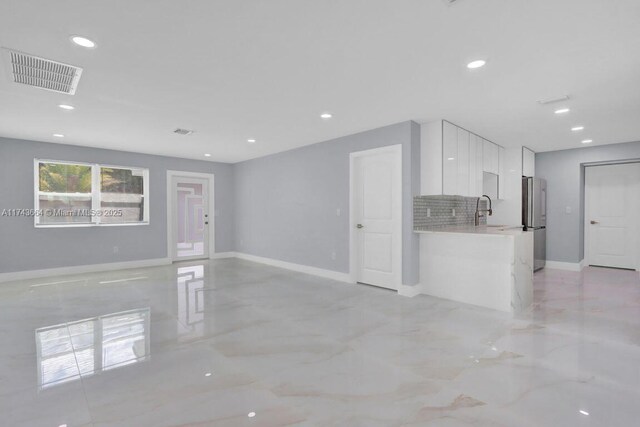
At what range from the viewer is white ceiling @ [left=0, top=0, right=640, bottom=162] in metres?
2.05

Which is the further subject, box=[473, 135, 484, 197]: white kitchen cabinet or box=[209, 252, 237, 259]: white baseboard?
box=[209, 252, 237, 259]: white baseboard

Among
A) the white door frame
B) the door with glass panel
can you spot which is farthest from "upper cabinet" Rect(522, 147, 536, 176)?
the door with glass panel

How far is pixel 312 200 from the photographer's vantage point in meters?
6.05

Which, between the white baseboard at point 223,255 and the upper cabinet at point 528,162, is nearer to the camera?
the upper cabinet at point 528,162

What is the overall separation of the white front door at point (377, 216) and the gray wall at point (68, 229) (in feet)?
14.9

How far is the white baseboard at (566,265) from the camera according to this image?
6301 millimetres

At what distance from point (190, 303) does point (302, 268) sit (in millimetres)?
2493

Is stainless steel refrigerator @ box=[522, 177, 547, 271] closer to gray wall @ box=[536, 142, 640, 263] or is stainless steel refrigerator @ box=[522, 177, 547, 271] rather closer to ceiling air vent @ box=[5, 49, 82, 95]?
gray wall @ box=[536, 142, 640, 263]

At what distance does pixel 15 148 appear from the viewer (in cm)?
562

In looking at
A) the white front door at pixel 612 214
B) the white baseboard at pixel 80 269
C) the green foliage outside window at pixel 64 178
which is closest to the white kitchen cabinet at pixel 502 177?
the white front door at pixel 612 214

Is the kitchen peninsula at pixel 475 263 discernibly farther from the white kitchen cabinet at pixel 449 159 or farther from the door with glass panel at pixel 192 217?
the door with glass panel at pixel 192 217

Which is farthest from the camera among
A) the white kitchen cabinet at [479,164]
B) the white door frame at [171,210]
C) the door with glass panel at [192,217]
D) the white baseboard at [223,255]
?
the white baseboard at [223,255]

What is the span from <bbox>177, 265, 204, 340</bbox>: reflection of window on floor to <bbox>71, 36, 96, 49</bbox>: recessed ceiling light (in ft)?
8.47

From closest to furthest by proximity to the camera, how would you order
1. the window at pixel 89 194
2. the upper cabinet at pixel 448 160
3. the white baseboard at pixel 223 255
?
the upper cabinet at pixel 448 160, the window at pixel 89 194, the white baseboard at pixel 223 255
